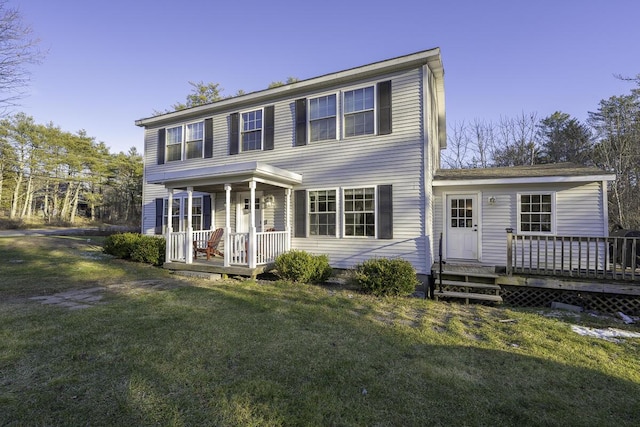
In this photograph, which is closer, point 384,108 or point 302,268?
→ point 302,268

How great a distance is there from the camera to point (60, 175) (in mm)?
34031

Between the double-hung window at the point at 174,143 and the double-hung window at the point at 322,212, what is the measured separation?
582 cm

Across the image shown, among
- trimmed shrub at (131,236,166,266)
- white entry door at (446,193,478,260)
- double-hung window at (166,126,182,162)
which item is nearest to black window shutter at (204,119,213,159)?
→ double-hung window at (166,126,182,162)

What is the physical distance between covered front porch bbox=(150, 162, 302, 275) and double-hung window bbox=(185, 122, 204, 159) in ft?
4.77

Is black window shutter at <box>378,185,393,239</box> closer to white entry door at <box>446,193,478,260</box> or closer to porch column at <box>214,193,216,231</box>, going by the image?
white entry door at <box>446,193,478,260</box>

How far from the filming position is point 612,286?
5.98m

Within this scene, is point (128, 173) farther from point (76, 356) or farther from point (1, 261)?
point (76, 356)

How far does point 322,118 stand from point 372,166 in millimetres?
2150

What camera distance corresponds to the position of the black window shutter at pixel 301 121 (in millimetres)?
9164

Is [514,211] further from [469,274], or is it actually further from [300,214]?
[300,214]

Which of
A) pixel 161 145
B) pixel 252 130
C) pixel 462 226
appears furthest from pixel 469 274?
pixel 161 145

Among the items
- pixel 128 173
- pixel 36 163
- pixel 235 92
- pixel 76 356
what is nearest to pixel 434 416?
pixel 76 356

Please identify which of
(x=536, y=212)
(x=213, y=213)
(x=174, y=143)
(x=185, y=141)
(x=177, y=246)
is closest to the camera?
(x=536, y=212)

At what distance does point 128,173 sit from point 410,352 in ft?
147
